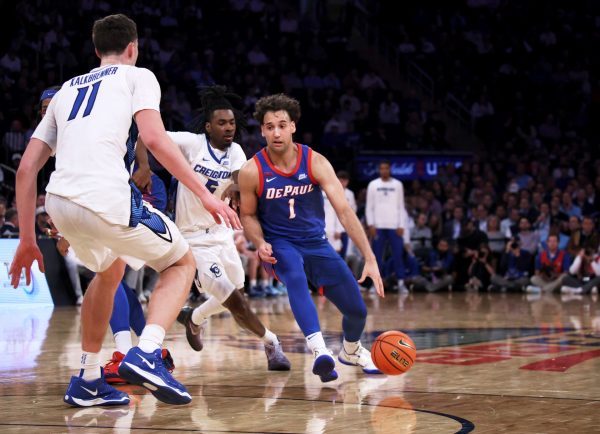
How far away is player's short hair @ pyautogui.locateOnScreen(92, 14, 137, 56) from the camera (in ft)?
16.6

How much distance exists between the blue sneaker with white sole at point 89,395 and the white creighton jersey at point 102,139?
104cm

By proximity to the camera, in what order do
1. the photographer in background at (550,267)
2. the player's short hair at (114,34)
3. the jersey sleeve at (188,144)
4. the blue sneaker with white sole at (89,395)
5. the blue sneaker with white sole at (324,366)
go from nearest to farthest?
1. the player's short hair at (114,34)
2. the blue sneaker with white sole at (89,395)
3. the blue sneaker with white sole at (324,366)
4. the jersey sleeve at (188,144)
5. the photographer in background at (550,267)

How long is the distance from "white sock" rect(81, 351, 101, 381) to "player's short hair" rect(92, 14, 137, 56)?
157 cm

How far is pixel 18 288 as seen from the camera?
505 inches

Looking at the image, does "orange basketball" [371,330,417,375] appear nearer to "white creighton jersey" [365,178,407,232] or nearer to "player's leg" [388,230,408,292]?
"white creighton jersey" [365,178,407,232]

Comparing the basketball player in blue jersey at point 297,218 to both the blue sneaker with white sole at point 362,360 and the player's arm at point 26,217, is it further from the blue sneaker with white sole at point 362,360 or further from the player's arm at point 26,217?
the player's arm at point 26,217

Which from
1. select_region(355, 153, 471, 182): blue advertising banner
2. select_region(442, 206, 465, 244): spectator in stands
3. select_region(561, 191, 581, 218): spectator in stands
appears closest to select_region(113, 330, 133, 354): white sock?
select_region(442, 206, 465, 244): spectator in stands

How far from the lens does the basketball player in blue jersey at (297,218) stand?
649 cm

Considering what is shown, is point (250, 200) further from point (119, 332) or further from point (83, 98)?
point (83, 98)

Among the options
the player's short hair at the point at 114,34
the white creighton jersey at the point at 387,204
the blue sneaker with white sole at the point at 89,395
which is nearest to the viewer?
the player's short hair at the point at 114,34

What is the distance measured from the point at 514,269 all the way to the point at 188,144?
1018cm

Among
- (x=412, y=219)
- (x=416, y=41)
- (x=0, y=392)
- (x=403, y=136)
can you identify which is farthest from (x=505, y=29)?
(x=0, y=392)

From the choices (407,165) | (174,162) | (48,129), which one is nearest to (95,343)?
(48,129)

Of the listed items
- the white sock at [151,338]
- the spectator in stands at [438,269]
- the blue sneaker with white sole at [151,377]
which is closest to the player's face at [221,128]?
the white sock at [151,338]
